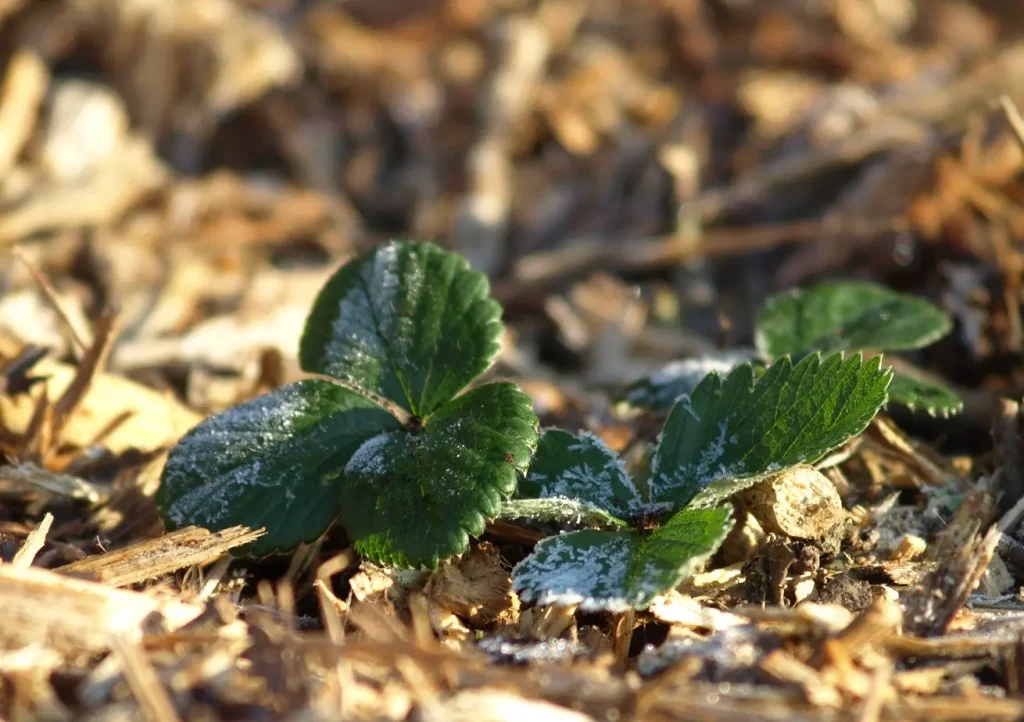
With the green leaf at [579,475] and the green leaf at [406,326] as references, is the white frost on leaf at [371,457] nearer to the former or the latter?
the green leaf at [406,326]

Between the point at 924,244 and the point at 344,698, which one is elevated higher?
the point at 924,244

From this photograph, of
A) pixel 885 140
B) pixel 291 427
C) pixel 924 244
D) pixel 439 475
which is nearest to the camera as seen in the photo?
pixel 439 475

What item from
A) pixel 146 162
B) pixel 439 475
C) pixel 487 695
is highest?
pixel 146 162

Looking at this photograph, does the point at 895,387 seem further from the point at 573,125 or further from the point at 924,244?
the point at 573,125

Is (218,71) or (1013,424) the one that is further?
(218,71)

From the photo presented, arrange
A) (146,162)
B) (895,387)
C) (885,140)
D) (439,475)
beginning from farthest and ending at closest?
(146,162) < (885,140) < (895,387) < (439,475)

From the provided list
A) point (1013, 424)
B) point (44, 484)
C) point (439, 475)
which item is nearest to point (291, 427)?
point (439, 475)

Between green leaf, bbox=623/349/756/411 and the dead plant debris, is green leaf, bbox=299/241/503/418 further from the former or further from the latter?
green leaf, bbox=623/349/756/411

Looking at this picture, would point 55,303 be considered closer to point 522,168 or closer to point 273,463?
point 273,463
